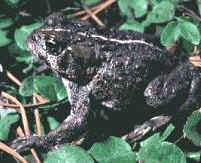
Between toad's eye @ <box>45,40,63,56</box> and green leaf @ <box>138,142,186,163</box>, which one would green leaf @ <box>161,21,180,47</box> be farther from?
green leaf @ <box>138,142,186,163</box>

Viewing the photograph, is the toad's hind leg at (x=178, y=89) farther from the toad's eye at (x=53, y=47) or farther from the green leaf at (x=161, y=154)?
the toad's eye at (x=53, y=47)

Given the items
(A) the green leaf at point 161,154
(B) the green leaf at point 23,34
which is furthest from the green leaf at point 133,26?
(A) the green leaf at point 161,154

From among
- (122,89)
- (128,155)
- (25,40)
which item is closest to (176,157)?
(128,155)

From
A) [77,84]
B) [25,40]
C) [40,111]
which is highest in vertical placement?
[25,40]

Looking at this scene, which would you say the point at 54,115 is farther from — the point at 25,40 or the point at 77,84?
the point at 25,40

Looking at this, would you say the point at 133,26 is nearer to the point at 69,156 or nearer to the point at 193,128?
the point at 193,128

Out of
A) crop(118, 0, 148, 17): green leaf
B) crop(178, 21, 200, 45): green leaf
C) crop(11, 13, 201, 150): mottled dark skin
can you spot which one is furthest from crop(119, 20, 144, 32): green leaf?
crop(178, 21, 200, 45): green leaf
